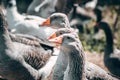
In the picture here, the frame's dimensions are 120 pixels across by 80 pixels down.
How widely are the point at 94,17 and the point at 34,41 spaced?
280 inches

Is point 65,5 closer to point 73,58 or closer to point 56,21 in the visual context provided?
point 56,21

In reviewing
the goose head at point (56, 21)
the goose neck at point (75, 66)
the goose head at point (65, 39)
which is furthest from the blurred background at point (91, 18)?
the goose head at point (65, 39)

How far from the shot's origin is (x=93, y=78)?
698 centimetres

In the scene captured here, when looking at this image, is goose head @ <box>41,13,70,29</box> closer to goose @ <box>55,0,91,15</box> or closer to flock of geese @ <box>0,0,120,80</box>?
flock of geese @ <box>0,0,120,80</box>

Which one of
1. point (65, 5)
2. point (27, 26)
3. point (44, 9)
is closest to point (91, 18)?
point (65, 5)

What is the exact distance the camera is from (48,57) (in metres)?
8.46

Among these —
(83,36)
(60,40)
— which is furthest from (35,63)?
(83,36)

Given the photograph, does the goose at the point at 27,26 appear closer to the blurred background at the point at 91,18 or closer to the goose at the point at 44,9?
the goose at the point at 44,9

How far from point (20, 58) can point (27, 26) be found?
110 inches

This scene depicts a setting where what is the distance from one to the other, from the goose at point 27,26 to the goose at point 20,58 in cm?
143

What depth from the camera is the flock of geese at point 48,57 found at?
6596 millimetres

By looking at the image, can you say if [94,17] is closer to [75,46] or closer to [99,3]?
[99,3]

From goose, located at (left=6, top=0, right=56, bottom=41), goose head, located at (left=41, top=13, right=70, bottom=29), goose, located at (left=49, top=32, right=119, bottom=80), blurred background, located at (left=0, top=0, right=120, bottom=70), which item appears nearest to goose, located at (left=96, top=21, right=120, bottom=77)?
blurred background, located at (left=0, top=0, right=120, bottom=70)

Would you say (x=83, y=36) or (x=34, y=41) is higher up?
(x=34, y=41)
